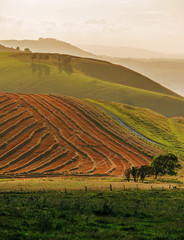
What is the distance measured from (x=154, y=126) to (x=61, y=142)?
72.0 metres

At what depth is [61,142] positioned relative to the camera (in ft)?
357

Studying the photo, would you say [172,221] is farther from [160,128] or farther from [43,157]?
[160,128]

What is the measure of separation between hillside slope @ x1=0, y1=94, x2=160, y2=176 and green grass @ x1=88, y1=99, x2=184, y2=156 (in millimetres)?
16144

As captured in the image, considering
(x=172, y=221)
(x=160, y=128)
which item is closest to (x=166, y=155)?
(x=172, y=221)

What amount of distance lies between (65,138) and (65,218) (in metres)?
86.0

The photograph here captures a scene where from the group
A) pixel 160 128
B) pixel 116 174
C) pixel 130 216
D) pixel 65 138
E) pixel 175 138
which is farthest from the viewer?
pixel 160 128

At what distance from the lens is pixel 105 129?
132 m

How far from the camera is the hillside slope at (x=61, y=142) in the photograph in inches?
3612

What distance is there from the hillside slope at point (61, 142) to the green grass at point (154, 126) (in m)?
16.1

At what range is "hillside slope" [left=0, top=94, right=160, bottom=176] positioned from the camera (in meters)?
91.8

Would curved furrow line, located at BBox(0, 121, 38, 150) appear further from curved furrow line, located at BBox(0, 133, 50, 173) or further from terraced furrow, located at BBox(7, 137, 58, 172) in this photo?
terraced furrow, located at BBox(7, 137, 58, 172)

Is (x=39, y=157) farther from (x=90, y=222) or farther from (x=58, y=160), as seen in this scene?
(x=90, y=222)

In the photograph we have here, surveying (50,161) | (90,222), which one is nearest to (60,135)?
(50,161)

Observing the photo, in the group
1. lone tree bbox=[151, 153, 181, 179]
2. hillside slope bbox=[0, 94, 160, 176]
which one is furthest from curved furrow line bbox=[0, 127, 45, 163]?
lone tree bbox=[151, 153, 181, 179]
